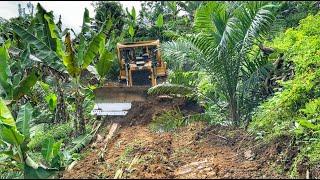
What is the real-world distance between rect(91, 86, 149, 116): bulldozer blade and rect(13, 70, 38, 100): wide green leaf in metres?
3.21

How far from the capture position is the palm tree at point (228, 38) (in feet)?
27.0

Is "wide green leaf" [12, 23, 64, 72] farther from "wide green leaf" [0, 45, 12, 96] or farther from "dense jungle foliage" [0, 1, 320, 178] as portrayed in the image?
"wide green leaf" [0, 45, 12, 96]

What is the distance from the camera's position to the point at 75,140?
29.2 feet

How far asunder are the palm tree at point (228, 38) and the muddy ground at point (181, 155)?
95 centimetres

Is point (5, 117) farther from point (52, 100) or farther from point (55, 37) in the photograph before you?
point (52, 100)

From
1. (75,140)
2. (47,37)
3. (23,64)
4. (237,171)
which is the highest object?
(47,37)

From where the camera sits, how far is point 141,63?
48.3 ft

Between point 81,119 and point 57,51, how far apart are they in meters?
1.57

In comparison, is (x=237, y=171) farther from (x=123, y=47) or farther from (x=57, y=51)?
(x=123, y=47)

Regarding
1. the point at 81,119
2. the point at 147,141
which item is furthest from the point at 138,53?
the point at 147,141

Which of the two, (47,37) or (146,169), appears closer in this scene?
(146,169)

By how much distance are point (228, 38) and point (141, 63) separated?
669 cm

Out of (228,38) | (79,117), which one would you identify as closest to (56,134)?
(79,117)

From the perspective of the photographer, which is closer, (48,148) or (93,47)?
(48,148)
